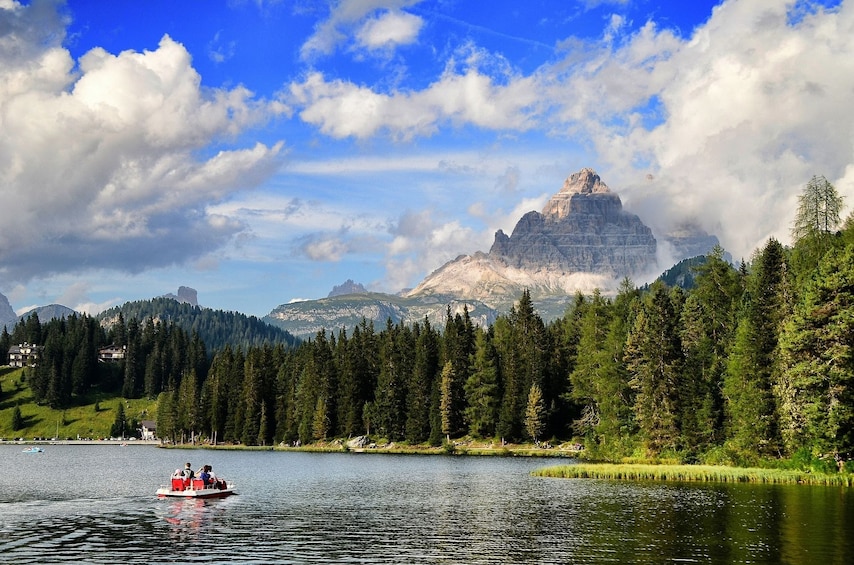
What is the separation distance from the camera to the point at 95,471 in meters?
131

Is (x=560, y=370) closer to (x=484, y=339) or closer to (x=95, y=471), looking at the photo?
(x=484, y=339)

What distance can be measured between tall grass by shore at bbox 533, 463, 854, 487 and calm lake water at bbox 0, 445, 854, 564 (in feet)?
15.2

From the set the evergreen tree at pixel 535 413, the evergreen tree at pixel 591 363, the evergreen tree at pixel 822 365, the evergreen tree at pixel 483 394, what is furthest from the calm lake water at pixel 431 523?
the evergreen tree at pixel 483 394

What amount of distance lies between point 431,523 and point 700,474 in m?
44.1

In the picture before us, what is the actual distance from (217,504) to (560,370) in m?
117

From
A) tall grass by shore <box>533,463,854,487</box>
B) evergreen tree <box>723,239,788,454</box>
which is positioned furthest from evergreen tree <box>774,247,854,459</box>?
evergreen tree <box>723,239,788,454</box>

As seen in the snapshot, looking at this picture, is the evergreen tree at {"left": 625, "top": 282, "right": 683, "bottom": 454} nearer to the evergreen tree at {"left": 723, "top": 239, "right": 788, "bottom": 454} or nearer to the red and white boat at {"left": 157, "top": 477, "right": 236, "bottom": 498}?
the evergreen tree at {"left": 723, "top": 239, "right": 788, "bottom": 454}

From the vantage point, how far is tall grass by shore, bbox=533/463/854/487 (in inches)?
3487

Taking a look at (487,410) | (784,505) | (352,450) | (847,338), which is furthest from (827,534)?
(352,450)

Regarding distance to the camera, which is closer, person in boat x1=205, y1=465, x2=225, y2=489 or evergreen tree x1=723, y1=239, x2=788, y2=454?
person in boat x1=205, y1=465, x2=225, y2=489

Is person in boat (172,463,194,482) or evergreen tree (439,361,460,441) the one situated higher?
evergreen tree (439,361,460,441)

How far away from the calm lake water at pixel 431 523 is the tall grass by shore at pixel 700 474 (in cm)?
463

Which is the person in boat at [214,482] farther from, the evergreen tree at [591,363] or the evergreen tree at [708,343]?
the evergreen tree at [591,363]

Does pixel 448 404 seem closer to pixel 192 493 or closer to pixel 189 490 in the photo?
A: pixel 189 490
